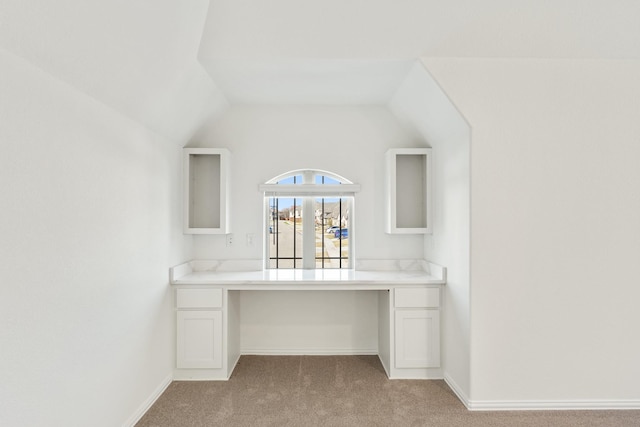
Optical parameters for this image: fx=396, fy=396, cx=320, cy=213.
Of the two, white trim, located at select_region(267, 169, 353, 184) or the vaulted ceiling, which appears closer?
the vaulted ceiling

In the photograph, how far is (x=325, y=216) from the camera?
403 centimetres

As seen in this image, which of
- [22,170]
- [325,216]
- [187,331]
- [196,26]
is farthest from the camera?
[325,216]

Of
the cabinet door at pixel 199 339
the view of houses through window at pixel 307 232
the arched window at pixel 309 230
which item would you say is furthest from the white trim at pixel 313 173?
the cabinet door at pixel 199 339

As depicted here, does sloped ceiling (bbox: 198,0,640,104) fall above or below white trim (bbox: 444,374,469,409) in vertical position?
above

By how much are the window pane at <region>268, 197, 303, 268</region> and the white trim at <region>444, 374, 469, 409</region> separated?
5.61ft

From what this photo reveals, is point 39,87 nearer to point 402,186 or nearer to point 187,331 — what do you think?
point 187,331

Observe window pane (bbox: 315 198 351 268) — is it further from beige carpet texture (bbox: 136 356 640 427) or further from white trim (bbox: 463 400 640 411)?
white trim (bbox: 463 400 640 411)

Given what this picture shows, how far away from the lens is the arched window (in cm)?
399

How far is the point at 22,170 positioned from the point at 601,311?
11.3ft

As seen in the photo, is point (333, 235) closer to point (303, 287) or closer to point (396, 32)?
point (303, 287)

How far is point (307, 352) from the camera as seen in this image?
382cm

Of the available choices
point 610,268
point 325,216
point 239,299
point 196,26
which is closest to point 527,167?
point 610,268

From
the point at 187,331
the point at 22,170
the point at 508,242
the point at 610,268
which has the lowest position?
the point at 187,331

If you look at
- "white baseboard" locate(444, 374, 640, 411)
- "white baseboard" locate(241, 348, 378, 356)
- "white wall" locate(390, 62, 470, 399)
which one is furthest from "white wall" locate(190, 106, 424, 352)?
"white baseboard" locate(444, 374, 640, 411)
